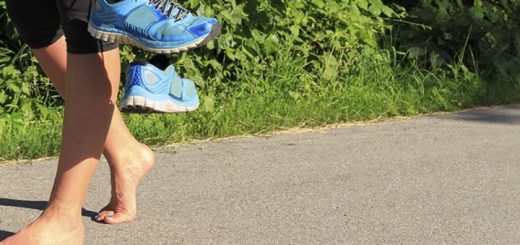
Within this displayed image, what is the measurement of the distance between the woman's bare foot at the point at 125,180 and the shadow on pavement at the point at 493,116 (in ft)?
10.1

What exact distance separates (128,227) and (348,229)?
0.81m

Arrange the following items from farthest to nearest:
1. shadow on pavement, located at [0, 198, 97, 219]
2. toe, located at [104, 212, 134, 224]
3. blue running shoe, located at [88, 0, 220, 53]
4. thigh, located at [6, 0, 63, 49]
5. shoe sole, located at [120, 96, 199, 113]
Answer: shadow on pavement, located at [0, 198, 97, 219] → toe, located at [104, 212, 134, 224] → thigh, located at [6, 0, 63, 49] → shoe sole, located at [120, 96, 199, 113] → blue running shoe, located at [88, 0, 220, 53]

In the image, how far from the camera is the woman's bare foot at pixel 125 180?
338cm

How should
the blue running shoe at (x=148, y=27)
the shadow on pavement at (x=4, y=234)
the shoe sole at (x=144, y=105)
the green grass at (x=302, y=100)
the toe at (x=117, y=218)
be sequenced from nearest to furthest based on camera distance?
1. the blue running shoe at (x=148, y=27)
2. the shoe sole at (x=144, y=105)
3. the shadow on pavement at (x=4, y=234)
4. the toe at (x=117, y=218)
5. the green grass at (x=302, y=100)

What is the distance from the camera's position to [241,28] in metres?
6.27

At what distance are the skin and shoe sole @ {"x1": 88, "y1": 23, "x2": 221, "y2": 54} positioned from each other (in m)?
0.23

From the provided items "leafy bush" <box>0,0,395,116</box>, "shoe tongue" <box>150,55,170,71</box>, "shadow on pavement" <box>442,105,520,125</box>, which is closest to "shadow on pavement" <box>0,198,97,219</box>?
"shoe tongue" <box>150,55,170,71</box>

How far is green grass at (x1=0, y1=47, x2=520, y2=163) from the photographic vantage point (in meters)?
5.03

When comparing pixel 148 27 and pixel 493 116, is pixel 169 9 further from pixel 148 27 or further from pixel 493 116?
pixel 493 116

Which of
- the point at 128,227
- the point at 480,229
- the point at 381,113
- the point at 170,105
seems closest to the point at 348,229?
the point at 480,229

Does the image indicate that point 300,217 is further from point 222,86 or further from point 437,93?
point 437,93

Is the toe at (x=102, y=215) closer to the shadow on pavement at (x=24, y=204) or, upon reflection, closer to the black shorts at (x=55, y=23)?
the shadow on pavement at (x=24, y=204)

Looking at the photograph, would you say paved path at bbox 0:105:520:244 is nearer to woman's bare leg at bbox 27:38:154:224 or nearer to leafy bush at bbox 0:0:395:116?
woman's bare leg at bbox 27:38:154:224

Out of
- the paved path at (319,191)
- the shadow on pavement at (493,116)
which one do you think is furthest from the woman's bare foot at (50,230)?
the shadow on pavement at (493,116)
